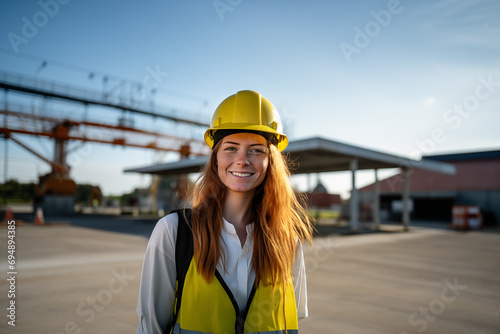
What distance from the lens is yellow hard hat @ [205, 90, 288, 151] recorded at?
1.70 meters

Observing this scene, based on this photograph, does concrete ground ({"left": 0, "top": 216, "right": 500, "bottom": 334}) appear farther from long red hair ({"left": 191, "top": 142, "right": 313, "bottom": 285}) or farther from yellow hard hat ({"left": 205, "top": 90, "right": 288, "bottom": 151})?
yellow hard hat ({"left": 205, "top": 90, "right": 288, "bottom": 151})

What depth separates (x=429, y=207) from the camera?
1267 inches

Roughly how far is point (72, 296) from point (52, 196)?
2749 cm

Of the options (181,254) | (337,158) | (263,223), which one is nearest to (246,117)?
(263,223)

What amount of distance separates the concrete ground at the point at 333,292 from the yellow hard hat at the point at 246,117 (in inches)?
113

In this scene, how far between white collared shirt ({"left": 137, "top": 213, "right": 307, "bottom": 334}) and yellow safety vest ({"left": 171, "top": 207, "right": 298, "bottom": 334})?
0.04 meters

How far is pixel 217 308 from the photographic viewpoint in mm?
1446

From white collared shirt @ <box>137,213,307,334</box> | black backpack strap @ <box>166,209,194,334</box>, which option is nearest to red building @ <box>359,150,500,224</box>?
white collared shirt @ <box>137,213,307,334</box>

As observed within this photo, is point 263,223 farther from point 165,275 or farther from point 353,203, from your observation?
point 353,203

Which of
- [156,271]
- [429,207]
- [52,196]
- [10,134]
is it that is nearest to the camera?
[156,271]

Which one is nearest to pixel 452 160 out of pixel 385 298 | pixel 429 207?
pixel 429 207

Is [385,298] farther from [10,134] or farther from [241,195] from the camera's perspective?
[10,134]

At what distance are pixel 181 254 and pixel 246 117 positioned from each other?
77 cm

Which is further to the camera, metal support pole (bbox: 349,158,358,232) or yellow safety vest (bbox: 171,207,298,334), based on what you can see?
metal support pole (bbox: 349,158,358,232)
